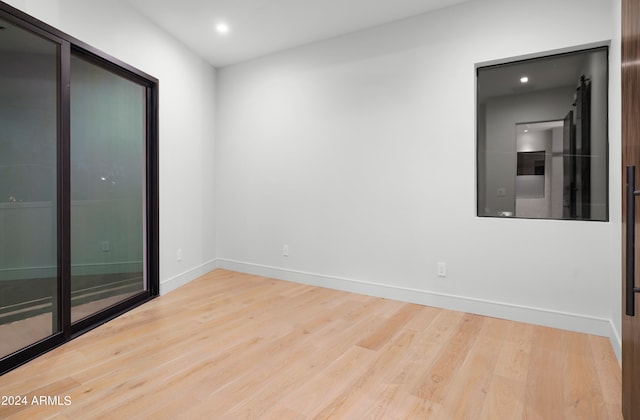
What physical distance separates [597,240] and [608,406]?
1305 mm

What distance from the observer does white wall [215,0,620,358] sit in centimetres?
267

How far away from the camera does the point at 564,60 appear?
2744 mm

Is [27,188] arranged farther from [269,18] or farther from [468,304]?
[468,304]

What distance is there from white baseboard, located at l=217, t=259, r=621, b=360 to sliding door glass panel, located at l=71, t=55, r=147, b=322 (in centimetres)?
158

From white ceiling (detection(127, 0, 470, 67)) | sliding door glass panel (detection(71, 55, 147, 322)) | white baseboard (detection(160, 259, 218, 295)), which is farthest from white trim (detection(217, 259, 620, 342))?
white ceiling (detection(127, 0, 470, 67))

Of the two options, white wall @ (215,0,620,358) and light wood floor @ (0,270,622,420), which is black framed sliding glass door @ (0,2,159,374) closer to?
light wood floor @ (0,270,622,420)

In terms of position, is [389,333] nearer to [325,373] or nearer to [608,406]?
[325,373]

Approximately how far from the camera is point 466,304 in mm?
3039

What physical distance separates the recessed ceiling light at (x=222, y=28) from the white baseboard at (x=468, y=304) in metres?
2.67

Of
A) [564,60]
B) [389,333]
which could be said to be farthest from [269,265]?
[564,60]

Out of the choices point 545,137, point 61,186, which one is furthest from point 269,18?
point 545,137

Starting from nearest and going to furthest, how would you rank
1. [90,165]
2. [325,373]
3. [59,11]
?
[325,373], [59,11], [90,165]

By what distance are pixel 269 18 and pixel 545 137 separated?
2.71 meters

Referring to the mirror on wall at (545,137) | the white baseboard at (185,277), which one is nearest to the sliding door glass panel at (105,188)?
the white baseboard at (185,277)
